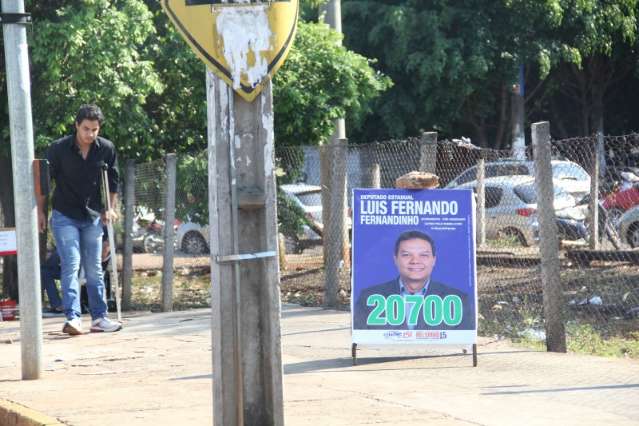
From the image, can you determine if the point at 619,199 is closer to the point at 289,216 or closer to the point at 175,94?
the point at 289,216

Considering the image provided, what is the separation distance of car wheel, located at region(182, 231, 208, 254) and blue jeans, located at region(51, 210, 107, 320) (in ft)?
32.4

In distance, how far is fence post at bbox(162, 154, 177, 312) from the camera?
12.3 metres

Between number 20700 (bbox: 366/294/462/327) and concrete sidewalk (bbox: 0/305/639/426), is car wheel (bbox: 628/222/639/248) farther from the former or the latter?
number 20700 (bbox: 366/294/462/327)

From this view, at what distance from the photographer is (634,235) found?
16.5 meters

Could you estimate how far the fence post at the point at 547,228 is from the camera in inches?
325

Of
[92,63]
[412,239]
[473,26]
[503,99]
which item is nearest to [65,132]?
[92,63]

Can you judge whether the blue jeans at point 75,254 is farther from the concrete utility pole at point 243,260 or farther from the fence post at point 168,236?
the concrete utility pole at point 243,260

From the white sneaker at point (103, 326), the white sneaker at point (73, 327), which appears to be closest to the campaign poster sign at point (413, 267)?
the white sneaker at point (73, 327)

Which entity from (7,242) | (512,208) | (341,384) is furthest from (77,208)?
(512,208)

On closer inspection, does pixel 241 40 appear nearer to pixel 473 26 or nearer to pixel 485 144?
pixel 473 26

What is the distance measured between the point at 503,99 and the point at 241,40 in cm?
2819

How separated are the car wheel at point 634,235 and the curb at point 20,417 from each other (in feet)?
36.3

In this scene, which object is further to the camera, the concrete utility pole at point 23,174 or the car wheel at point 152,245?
the car wheel at point 152,245

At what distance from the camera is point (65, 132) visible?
13.2 m
